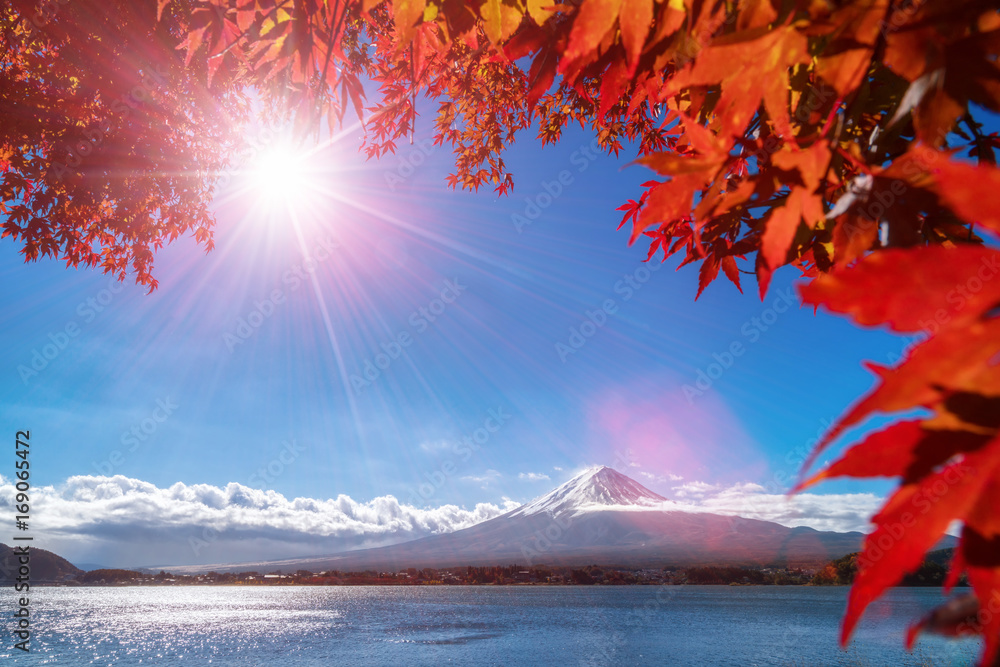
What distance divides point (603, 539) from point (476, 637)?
12523cm

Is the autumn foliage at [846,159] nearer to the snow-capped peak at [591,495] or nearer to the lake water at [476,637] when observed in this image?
the lake water at [476,637]

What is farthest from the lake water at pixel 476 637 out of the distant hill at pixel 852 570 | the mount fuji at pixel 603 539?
the mount fuji at pixel 603 539

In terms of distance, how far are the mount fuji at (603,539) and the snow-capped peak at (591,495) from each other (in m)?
0.35

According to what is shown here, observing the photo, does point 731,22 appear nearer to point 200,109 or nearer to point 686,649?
point 200,109

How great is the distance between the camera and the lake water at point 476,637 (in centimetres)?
5088

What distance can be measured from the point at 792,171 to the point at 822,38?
34cm

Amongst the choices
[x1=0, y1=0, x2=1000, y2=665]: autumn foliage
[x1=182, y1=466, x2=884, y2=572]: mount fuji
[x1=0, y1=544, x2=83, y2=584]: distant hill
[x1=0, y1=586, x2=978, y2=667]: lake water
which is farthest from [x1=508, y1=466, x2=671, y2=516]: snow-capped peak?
[x1=0, y1=0, x2=1000, y2=665]: autumn foliage

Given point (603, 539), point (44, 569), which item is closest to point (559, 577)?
point (603, 539)

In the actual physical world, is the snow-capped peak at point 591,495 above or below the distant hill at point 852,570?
above

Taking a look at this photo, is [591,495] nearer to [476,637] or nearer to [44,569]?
[476,637]

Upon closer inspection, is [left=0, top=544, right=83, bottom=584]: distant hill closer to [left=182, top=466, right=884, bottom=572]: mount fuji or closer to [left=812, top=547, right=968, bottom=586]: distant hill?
[left=182, top=466, right=884, bottom=572]: mount fuji

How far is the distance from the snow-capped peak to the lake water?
61551 millimetres

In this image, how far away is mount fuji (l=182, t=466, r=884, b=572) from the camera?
15488cm

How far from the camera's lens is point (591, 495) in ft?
600
